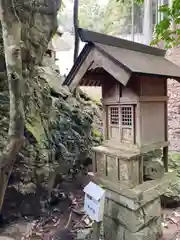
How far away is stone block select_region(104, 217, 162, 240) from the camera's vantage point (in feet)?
10.7

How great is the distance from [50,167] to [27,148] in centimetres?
61

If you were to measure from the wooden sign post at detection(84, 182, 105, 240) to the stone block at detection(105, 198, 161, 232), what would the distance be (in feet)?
1.59

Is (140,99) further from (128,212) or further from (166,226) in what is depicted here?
(166,226)

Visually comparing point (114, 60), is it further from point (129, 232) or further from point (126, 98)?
point (129, 232)

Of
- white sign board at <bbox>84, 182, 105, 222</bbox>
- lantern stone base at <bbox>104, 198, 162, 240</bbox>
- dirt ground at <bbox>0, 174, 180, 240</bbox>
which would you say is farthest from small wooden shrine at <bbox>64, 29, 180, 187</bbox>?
dirt ground at <bbox>0, 174, 180, 240</bbox>

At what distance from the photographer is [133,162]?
3.03 m

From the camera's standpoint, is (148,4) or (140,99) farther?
(148,4)

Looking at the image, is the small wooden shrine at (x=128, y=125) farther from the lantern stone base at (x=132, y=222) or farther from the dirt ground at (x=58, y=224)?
the dirt ground at (x=58, y=224)

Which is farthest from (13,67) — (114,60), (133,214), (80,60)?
(133,214)

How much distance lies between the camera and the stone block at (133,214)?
322 centimetres

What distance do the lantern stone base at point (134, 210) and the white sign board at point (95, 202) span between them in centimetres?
Answer: 34

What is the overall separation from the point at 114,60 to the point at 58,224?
3287mm

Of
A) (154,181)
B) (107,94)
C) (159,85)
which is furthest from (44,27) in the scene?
(154,181)

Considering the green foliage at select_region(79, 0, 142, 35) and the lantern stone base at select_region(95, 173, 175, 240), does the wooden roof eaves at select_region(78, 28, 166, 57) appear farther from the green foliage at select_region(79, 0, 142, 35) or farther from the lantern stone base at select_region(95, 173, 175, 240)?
the green foliage at select_region(79, 0, 142, 35)
